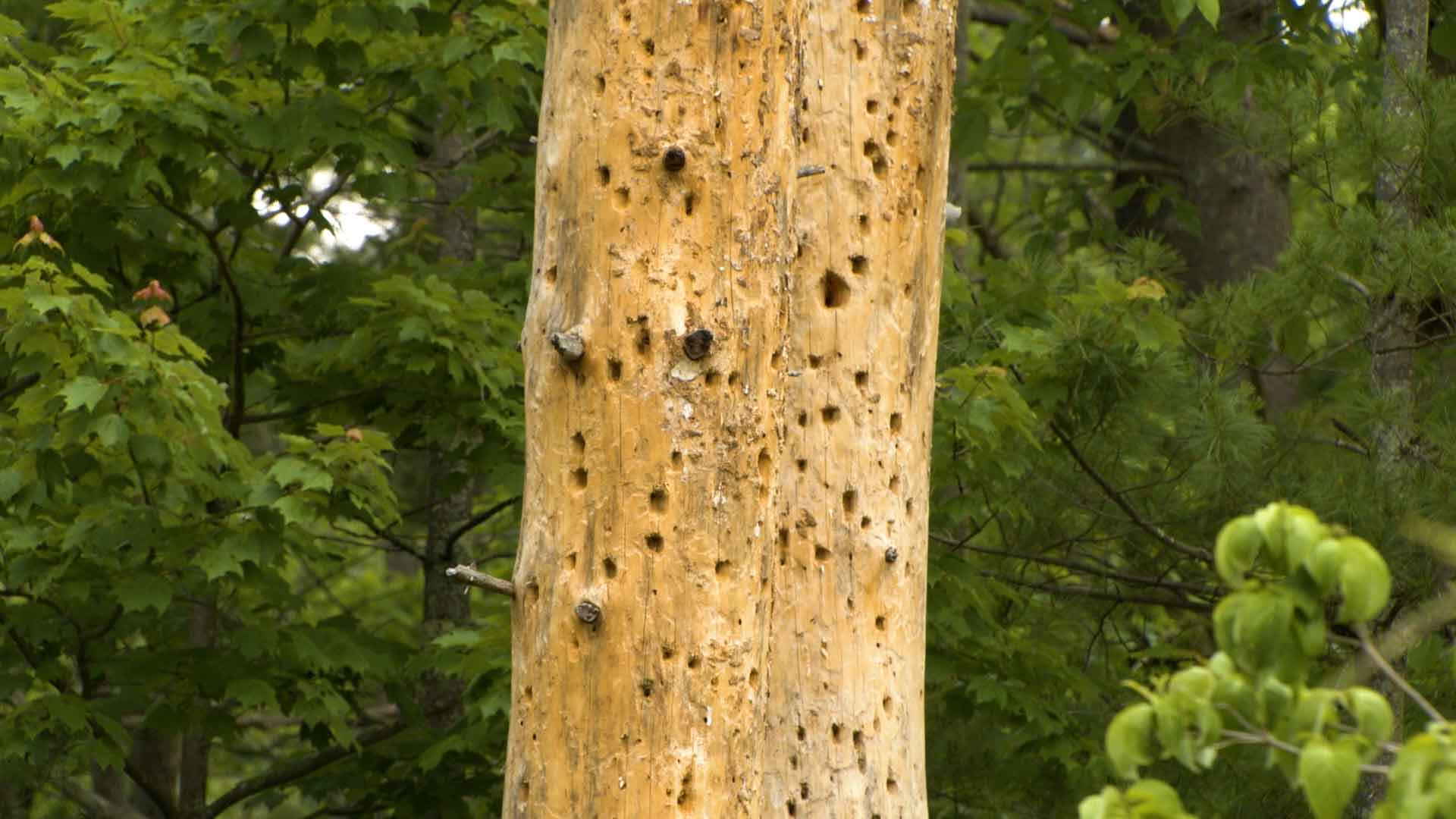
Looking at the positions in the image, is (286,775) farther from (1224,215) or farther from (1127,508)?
(1224,215)

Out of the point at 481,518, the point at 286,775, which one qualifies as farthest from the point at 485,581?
the point at 286,775

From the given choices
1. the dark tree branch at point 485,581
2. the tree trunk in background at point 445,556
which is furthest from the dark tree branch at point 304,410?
the dark tree branch at point 485,581

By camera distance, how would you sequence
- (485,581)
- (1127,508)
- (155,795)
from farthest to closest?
(155,795)
(1127,508)
(485,581)

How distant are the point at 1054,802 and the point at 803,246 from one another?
3307 mm

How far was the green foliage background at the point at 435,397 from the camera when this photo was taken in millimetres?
6184

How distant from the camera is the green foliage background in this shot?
6.18 metres

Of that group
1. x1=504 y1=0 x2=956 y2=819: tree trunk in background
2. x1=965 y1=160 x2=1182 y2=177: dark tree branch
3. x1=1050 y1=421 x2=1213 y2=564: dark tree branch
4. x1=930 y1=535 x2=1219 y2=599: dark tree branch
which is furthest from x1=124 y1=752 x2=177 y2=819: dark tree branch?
x1=965 y1=160 x2=1182 y2=177: dark tree branch

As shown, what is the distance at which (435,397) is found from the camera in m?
7.30

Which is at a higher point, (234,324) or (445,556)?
(234,324)

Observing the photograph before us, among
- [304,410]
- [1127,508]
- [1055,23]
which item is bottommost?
[1127,508]

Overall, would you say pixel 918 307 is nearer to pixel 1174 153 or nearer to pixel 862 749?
pixel 862 749

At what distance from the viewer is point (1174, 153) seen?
1051cm

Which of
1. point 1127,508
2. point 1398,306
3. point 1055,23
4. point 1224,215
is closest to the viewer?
point 1398,306

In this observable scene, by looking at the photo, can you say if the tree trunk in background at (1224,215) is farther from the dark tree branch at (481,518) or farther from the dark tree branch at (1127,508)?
the dark tree branch at (481,518)
